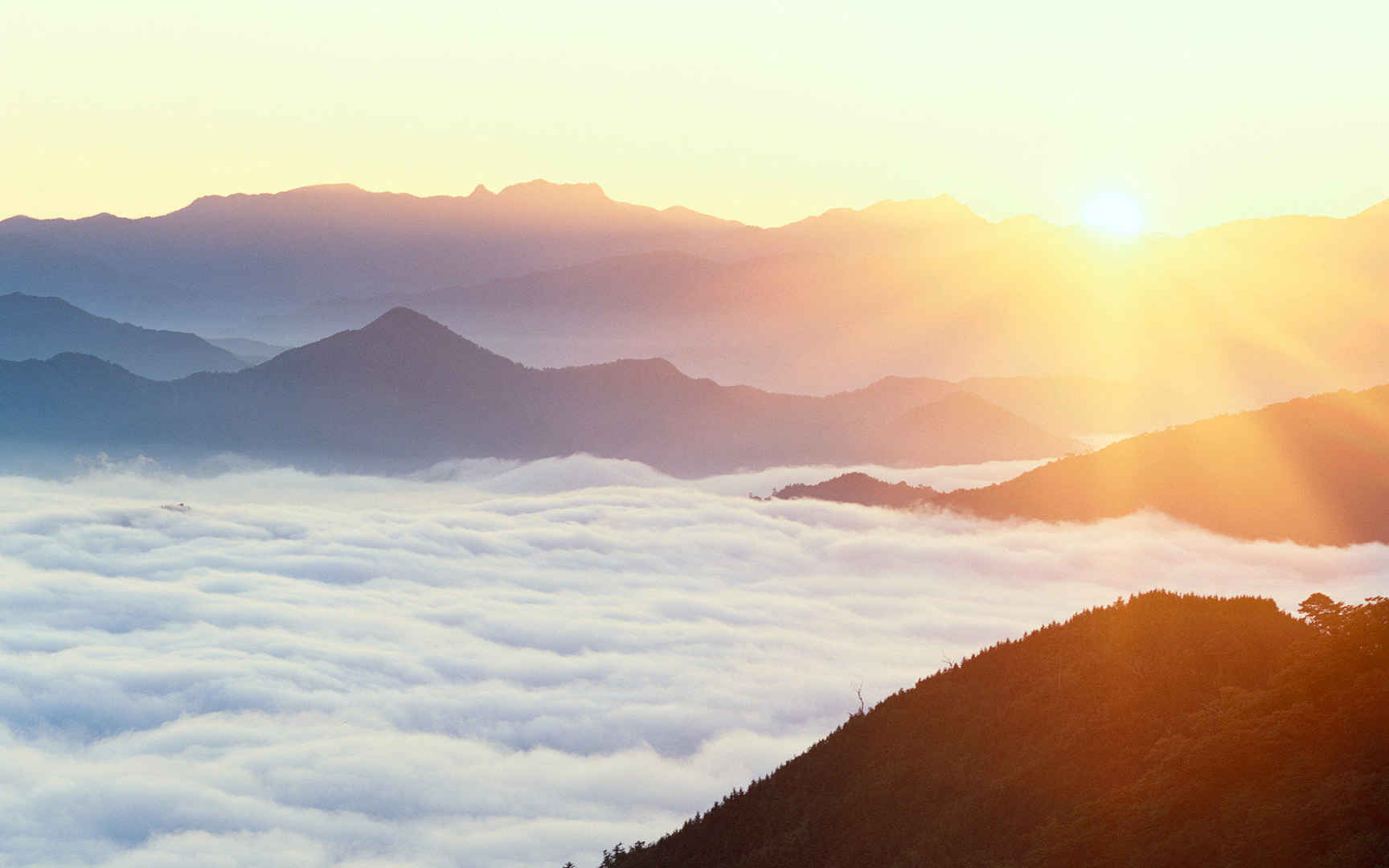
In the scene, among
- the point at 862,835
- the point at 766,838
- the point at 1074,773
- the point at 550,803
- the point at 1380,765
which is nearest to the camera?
the point at 1380,765

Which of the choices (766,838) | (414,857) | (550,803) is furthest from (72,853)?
(766,838)

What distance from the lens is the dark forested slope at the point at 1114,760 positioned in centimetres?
3022

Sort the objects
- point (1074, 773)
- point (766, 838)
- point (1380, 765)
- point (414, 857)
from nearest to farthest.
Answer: point (1380, 765)
point (1074, 773)
point (766, 838)
point (414, 857)

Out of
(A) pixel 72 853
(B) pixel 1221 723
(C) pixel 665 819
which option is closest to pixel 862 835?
(B) pixel 1221 723

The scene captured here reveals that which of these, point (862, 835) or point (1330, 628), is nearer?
point (1330, 628)

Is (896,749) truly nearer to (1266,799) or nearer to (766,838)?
(766,838)

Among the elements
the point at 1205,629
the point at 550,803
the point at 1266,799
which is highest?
the point at 550,803

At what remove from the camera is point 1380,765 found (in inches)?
1160

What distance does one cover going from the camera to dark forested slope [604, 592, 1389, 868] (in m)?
30.2

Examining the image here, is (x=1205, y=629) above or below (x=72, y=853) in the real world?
below

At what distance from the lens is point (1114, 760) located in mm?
39625

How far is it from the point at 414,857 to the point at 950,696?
15301 cm

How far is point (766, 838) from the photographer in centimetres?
4756

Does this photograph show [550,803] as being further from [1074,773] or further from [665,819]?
[1074,773]
